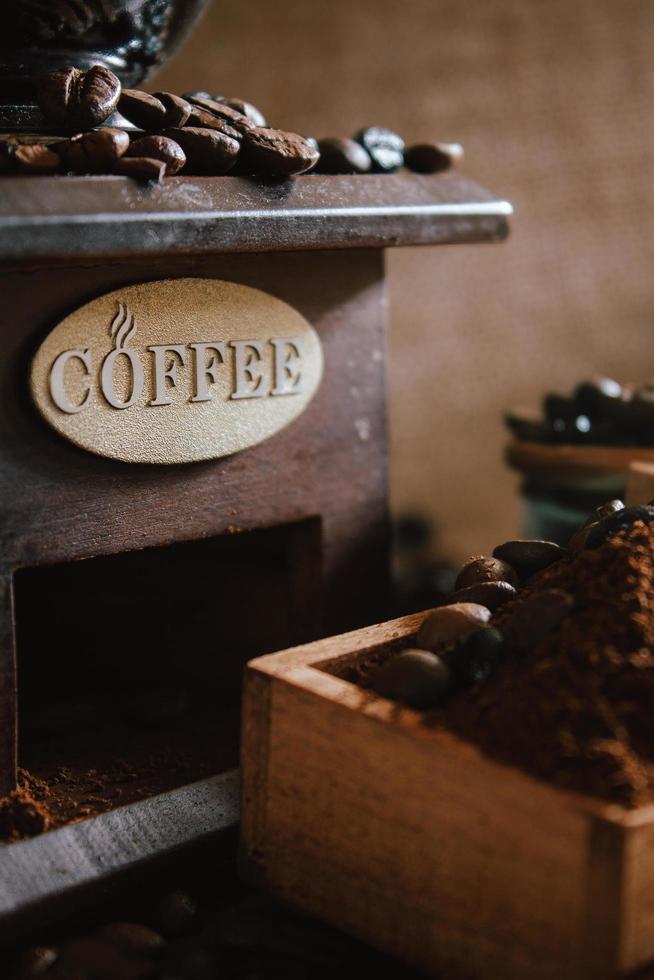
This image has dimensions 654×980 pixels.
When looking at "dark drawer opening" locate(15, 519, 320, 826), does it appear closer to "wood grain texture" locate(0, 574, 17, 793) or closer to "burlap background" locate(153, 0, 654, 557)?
"wood grain texture" locate(0, 574, 17, 793)

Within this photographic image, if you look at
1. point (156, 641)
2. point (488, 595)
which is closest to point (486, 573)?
point (488, 595)

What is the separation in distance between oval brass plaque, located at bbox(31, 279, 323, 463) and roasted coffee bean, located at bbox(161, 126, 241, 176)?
0.12 m

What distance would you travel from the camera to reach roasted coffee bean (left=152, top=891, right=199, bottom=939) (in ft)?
3.44

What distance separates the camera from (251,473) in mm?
1356

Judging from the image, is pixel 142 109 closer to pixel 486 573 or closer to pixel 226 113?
pixel 226 113

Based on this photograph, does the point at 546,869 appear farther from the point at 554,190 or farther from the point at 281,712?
the point at 554,190

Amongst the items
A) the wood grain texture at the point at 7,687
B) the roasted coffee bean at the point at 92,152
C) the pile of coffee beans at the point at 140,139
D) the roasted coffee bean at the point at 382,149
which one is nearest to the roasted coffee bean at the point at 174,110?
the pile of coffee beans at the point at 140,139

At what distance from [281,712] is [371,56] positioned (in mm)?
2175

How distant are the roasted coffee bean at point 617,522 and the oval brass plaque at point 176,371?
16.4 inches

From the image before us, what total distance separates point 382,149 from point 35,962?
99 cm

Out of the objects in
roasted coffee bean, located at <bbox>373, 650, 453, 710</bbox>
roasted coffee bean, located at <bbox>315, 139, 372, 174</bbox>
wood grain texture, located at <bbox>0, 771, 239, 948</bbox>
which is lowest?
wood grain texture, located at <bbox>0, 771, 239, 948</bbox>

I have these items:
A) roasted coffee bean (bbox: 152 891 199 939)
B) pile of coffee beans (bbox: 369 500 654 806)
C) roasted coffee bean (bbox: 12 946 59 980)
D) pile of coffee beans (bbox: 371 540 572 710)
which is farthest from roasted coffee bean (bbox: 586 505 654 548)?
roasted coffee bean (bbox: 12 946 59 980)

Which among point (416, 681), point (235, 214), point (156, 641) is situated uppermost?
point (235, 214)

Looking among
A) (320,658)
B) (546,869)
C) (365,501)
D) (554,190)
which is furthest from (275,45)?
(546,869)
